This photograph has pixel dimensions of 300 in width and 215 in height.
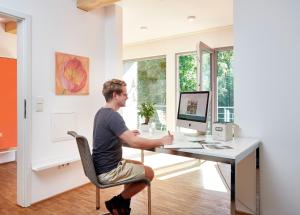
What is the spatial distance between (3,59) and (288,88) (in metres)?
4.27

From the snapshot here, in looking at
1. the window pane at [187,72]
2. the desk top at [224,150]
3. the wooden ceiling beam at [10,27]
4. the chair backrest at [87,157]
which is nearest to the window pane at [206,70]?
the window pane at [187,72]

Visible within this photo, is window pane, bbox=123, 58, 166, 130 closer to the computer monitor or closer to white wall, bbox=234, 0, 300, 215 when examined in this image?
the computer monitor

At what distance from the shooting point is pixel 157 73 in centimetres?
554

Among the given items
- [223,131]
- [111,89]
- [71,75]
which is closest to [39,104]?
[71,75]

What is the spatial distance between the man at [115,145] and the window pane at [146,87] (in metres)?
3.42

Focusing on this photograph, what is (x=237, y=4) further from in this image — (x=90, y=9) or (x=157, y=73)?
(x=157, y=73)

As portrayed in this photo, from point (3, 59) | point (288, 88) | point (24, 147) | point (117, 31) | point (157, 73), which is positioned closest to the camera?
point (288, 88)

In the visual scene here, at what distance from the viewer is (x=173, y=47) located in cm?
519

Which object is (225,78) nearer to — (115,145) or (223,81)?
(223,81)

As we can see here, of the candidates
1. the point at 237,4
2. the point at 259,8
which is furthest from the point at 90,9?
the point at 259,8

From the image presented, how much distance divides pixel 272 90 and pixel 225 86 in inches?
99.7

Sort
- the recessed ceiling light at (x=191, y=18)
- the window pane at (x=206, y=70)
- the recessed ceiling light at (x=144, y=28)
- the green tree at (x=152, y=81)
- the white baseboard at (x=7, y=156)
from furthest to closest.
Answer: the green tree at (x=152, y=81) < the recessed ceiling light at (x=144, y=28) < the window pane at (x=206, y=70) < the white baseboard at (x=7, y=156) < the recessed ceiling light at (x=191, y=18)

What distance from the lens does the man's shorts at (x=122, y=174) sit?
6.17 feet

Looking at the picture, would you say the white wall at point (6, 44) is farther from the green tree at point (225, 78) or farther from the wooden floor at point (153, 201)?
the green tree at point (225, 78)
